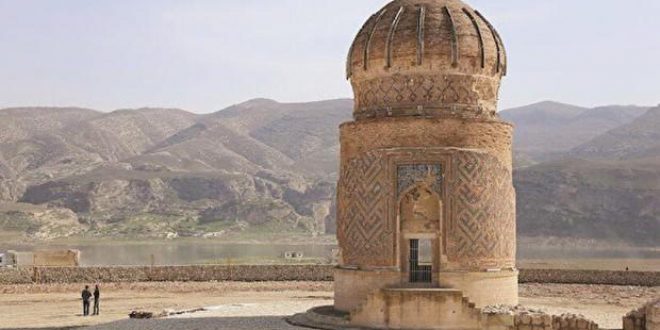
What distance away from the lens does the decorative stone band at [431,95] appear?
18062 mm

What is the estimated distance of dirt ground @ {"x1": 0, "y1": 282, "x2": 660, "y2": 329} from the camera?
69.6 feet

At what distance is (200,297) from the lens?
26.6 m

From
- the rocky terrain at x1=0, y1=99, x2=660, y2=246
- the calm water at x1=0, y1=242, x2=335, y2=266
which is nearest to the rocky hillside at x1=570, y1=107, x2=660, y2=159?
the rocky terrain at x1=0, y1=99, x2=660, y2=246

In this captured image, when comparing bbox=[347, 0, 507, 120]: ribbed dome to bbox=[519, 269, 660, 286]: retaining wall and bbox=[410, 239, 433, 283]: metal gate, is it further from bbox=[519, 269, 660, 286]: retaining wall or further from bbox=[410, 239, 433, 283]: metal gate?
bbox=[519, 269, 660, 286]: retaining wall

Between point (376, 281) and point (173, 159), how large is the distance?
141776mm

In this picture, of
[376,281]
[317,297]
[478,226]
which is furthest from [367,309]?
[317,297]

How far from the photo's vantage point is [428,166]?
17516 millimetres

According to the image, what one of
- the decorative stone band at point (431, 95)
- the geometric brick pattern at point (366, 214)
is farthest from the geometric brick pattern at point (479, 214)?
the geometric brick pattern at point (366, 214)

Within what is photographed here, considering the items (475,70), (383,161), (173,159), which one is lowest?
(383,161)

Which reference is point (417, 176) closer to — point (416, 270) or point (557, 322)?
point (416, 270)

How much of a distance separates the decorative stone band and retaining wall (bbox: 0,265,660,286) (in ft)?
41.4

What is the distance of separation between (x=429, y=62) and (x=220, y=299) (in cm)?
1117

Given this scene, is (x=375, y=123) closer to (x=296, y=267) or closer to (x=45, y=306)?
(x=45, y=306)

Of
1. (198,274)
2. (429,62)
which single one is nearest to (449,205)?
(429,62)
